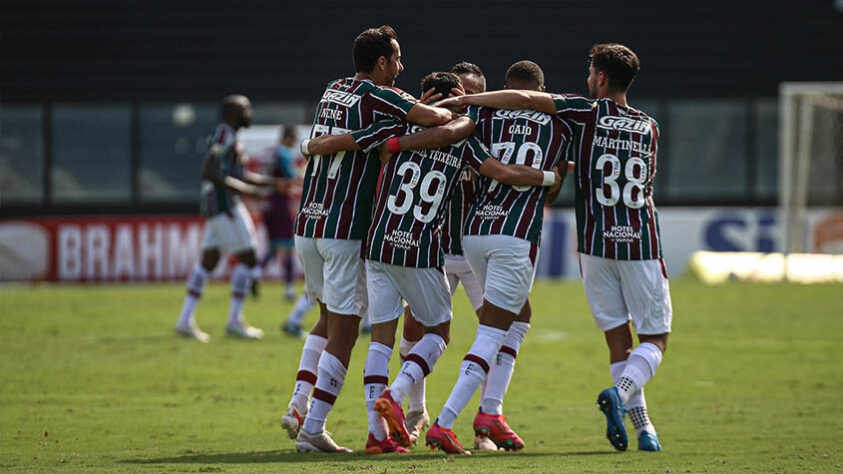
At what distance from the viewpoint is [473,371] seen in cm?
611

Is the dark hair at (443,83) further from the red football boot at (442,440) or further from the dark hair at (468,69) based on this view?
the red football boot at (442,440)

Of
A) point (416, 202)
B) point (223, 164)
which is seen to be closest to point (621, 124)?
point (416, 202)

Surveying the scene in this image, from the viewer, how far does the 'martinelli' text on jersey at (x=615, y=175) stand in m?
6.38

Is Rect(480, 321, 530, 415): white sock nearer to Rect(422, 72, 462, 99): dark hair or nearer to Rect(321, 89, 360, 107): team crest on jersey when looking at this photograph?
Rect(422, 72, 462, 99): dark hair

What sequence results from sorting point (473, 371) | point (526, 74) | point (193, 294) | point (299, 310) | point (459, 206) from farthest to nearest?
point (193, 294), point (299, 310), point (459, 206), point (526, 74), point (473, 371)

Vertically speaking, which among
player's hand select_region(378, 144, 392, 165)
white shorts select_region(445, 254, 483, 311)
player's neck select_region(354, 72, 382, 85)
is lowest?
white shorts select_region(445, 254, 483, 311)

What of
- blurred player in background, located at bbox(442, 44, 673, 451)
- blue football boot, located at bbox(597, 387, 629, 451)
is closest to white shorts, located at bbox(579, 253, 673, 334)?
blurred player in background, located at bbox(442, 44, 673, 451)

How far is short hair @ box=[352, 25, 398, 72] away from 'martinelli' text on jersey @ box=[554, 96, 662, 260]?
0.94 meters

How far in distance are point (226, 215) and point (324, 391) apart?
21.2ft

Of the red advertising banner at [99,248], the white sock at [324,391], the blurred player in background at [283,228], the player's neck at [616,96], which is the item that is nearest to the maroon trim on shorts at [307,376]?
the white sock at [324,391]

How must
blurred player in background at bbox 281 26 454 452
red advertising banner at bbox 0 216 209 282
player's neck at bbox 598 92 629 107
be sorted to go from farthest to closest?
1. red advertising banner at bbox 0 216 209 282
2. player's neck at bbox 598 92 629 107
3. blurred player in background at bbox 281 26 454 452

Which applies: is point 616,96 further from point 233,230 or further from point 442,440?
point 233,230

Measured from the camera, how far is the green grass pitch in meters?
5.92

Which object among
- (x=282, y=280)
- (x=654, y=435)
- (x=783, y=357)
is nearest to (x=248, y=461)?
(x=654, y=435)
